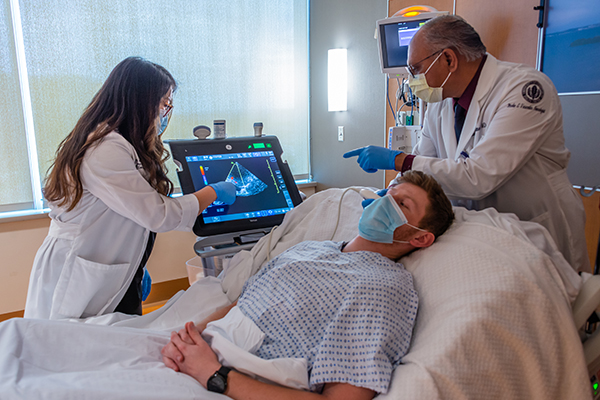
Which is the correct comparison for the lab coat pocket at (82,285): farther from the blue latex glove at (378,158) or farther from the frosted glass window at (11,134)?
the frosted glass window at (11,134)

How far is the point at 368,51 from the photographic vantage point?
3.22 meters

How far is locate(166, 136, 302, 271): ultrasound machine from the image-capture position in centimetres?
168

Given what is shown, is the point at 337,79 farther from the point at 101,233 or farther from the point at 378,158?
the point at 101,233

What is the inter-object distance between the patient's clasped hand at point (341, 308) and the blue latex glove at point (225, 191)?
0.40m

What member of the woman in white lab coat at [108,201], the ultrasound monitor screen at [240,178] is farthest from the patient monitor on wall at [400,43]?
the woman in white lab coat at [108,201]

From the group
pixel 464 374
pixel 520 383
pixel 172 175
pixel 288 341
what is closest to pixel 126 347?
pixel 288 341

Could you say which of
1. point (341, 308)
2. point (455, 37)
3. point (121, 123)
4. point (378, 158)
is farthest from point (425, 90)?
point (121, 123)

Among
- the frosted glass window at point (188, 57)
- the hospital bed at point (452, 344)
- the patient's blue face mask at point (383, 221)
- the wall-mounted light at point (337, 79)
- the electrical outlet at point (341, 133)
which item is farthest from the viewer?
the electrical outlet at point (341, 133)

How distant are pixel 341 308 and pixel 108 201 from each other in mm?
869

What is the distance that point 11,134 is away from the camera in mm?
2812

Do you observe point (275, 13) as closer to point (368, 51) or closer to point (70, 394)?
point (368, 51)

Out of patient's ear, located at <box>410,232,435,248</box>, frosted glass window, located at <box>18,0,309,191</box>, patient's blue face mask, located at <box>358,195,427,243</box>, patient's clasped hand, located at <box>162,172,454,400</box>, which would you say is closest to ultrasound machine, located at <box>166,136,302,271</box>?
patient's clasped hand, located at <box>162,172,454,400</box>

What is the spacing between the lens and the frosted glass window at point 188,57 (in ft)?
9.43

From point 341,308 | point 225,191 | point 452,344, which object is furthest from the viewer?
point 225,191
